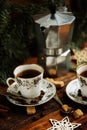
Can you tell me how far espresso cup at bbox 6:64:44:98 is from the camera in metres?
0.91

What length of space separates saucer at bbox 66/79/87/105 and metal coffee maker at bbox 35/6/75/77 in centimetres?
10

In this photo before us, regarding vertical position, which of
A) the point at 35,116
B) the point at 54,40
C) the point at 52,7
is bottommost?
the point at 35,116

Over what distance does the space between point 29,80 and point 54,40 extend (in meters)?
0.21

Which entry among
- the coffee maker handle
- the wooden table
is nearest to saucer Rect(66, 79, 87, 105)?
the wooden table

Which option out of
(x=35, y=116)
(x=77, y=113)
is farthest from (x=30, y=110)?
(x=77, y=113)

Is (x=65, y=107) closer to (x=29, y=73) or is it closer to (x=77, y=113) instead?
(x=77, y=113)

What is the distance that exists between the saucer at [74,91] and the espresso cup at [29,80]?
3.9 inches

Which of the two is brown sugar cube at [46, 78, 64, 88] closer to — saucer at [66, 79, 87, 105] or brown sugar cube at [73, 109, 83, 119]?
saucer at [66, 79, 87, 105]

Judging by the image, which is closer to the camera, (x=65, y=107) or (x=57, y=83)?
(x=65, y=107)

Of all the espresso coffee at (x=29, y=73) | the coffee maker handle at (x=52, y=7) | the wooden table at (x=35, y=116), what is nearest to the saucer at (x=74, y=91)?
the wooden table at (x=35, y=116)

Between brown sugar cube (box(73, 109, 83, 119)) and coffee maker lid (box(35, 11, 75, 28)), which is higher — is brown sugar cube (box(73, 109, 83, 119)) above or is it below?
below

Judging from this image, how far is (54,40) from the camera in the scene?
1.05 meters

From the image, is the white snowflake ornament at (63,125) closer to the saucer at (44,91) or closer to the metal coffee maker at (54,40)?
the saucer at (44,91)

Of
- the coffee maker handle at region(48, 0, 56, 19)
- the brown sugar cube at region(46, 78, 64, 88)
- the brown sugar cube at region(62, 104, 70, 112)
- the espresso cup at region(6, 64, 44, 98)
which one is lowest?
the brown sugar cube at region(62, 104, 70, 112)
